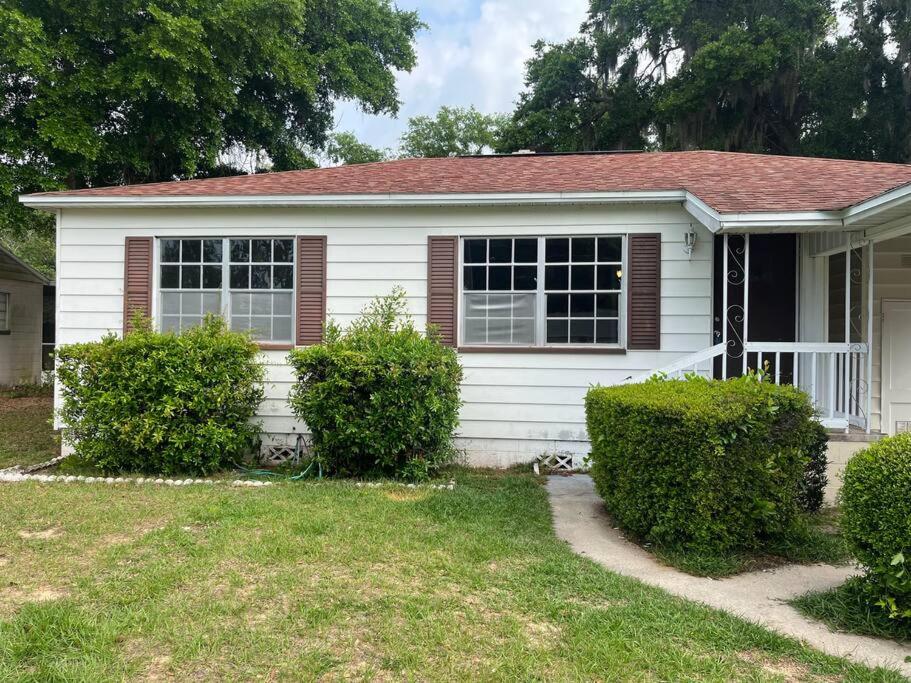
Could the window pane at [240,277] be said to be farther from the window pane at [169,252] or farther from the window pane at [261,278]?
the window pane at [169,252]

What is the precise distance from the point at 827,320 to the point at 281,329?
6276 millimetres

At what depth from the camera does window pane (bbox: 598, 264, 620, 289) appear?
679 centimetres

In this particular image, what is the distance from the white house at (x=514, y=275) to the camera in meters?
6.54

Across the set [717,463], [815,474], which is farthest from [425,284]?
[815,474]

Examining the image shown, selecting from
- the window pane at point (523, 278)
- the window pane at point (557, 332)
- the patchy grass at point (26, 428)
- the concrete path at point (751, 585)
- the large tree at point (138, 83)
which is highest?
the large tree at point (138, 83)

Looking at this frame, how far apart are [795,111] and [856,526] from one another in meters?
18.2

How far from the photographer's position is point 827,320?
6.55 meters

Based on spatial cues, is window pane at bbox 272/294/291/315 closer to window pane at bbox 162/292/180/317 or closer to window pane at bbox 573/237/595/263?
window pane at bbox 162/292/180/317

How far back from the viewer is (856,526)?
3.11 metres

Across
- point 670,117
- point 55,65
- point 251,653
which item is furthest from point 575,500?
point 670,117

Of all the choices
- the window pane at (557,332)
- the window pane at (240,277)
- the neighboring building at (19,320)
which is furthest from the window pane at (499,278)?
the neighboring building at (19,320)

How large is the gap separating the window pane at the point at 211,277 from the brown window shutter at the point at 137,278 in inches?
25.5

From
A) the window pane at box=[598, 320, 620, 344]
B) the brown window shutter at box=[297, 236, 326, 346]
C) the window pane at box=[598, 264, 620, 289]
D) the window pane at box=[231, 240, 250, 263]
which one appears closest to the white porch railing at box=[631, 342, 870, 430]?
the window pane at box=[598, 320, 620, 344]

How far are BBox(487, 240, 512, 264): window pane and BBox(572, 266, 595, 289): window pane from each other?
30.4 inches
